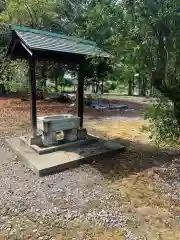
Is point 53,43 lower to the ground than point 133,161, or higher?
higher

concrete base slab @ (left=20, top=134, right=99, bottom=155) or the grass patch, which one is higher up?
concrete base slab @ (left=20, top=134, right=99, bottom=155)

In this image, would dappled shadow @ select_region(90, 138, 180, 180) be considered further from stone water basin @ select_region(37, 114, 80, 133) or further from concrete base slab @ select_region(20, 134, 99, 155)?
stone water basin @ select_region(37, 114, 80, 133)

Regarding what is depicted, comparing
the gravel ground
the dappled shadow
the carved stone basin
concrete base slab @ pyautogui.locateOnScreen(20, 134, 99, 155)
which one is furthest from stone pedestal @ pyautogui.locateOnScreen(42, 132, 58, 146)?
the dappled shadow

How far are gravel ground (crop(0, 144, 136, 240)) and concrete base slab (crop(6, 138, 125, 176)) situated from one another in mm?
138

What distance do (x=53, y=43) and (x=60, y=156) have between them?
2.32 meters

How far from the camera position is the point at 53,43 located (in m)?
5.63

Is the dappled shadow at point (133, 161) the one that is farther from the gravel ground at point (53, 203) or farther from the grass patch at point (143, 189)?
the gravel ground at point (53, 203)

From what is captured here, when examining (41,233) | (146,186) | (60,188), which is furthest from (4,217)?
(146,186)

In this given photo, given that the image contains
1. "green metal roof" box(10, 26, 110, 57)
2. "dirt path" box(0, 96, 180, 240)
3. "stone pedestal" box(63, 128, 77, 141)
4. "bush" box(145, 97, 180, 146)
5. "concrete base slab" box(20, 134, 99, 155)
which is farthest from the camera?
"stone pedestal" box(63, 128, 77, 141)

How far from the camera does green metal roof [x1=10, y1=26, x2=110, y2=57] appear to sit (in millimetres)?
5254

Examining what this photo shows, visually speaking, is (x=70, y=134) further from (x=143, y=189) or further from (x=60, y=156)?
(x=143, y=189)

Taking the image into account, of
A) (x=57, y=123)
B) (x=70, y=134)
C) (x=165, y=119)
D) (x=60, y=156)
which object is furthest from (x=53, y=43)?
(x=165, y=119)

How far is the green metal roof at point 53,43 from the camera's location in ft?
17.2

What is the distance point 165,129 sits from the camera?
4.98 m
